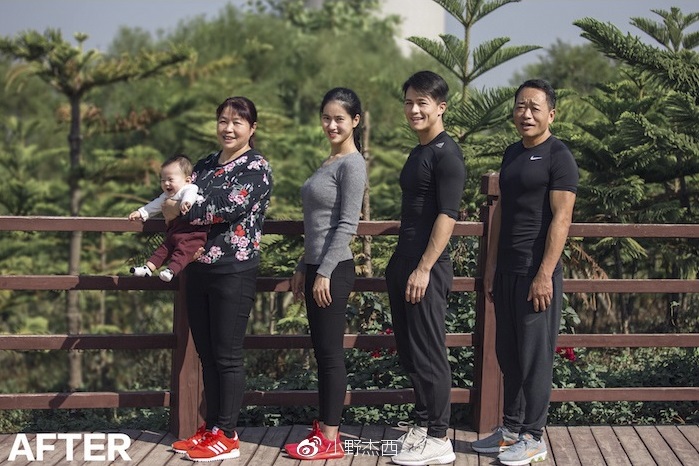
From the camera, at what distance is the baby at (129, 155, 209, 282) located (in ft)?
14.6

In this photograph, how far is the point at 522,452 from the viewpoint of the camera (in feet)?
15.1

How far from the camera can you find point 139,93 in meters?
26.9

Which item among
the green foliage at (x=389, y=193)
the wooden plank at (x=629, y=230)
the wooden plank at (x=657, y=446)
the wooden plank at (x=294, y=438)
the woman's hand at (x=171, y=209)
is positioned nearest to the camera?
the woman's hand at (x=171, y=209)

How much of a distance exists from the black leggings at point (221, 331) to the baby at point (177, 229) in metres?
0.15

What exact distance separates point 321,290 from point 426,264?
47 cm

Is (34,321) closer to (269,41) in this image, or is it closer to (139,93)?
(139,93)

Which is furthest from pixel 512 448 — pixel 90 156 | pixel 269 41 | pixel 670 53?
pixel 269 41

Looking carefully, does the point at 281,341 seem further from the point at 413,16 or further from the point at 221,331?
the point at 413,16

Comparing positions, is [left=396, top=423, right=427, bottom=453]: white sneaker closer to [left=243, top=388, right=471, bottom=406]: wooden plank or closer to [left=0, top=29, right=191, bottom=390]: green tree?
[left=243, top=388, right=471, bottom=406]: wooden plank

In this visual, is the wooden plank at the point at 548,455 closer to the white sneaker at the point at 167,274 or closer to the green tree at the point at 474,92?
the white sneaker at the point at 167,274

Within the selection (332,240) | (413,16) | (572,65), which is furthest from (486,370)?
(413,16)

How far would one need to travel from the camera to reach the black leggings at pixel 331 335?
4.54 metres

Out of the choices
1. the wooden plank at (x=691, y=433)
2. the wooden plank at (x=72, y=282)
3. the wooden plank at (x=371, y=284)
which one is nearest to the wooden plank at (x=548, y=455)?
the wooden plank at (x=691, y=433)

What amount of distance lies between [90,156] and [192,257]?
19.7 m
